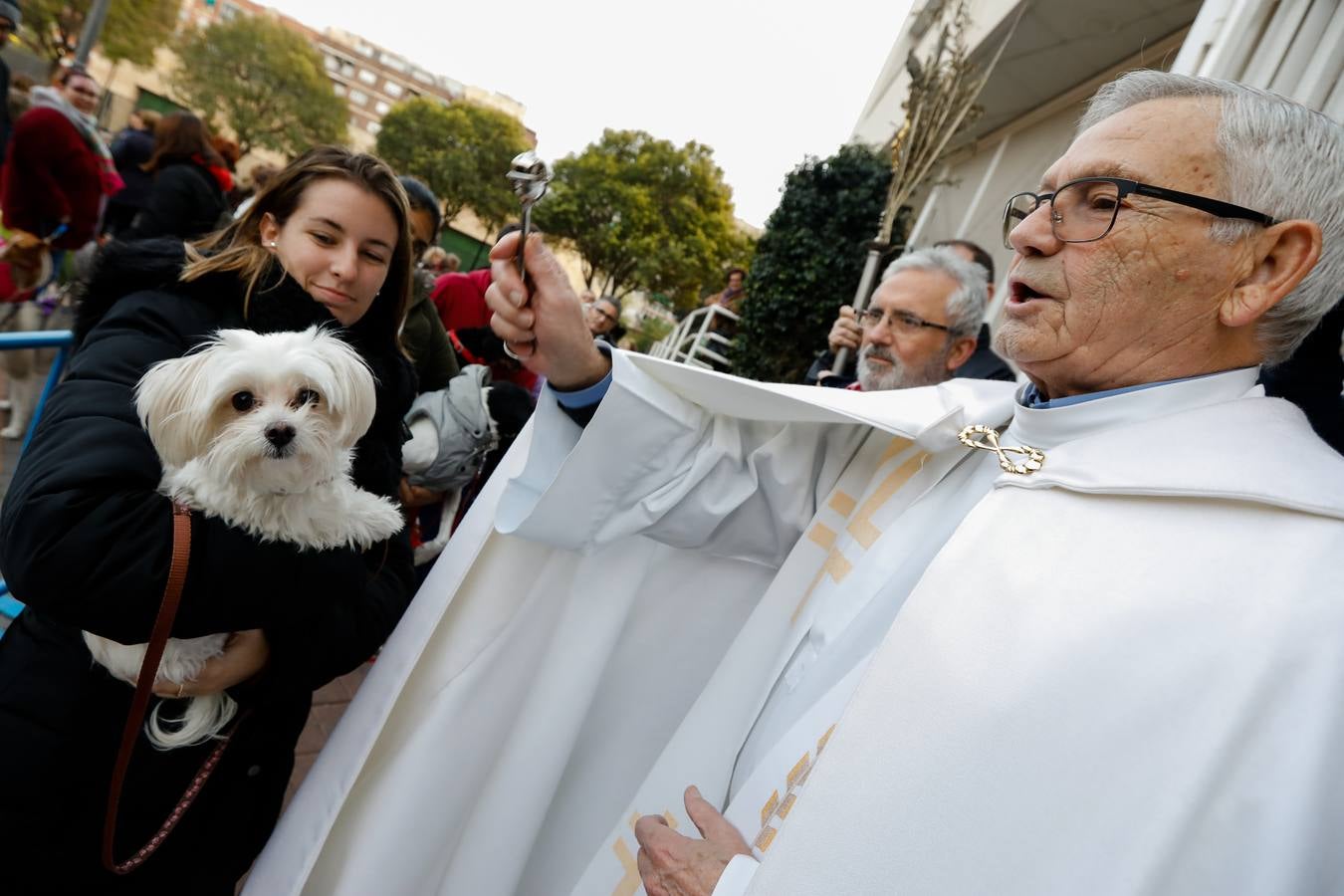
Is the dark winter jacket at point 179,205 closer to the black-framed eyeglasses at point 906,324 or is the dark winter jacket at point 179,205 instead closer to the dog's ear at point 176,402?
the dog's ear at point 176,402

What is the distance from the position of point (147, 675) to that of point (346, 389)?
65cm

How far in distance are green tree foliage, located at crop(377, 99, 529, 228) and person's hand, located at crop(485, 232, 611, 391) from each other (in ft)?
129

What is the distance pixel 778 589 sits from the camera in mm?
1521

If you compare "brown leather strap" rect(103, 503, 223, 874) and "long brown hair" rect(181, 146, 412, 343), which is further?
"long brown hair" rect(181, 146, 412, 343)

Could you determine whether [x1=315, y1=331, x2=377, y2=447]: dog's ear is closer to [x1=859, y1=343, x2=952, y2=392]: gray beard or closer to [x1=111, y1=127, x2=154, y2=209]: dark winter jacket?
[x1=859, y1=343, x2=952, y2=392]: gray beard

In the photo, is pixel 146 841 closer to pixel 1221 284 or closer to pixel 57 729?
pixel 57 729

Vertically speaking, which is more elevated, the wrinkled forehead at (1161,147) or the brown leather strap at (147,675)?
the wrinkled forehead at (1161,147)

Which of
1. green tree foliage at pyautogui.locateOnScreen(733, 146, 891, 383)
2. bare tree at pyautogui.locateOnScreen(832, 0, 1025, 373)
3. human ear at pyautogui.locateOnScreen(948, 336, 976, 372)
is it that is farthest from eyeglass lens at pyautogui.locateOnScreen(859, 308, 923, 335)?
green tree foliage at pyautogui.locateOnScreen(733, 146, 891, 383)

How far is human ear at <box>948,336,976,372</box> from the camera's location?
3.07 meters

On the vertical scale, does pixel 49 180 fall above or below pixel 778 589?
below

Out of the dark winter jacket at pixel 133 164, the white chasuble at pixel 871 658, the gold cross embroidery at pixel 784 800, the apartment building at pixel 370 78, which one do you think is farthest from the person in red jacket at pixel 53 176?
the apartment building at pixel 370 78

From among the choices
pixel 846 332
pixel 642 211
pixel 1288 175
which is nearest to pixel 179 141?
pixel 846 332

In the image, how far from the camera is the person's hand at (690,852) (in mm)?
1090

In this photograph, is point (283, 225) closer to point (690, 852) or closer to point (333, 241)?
point (333, 241)
